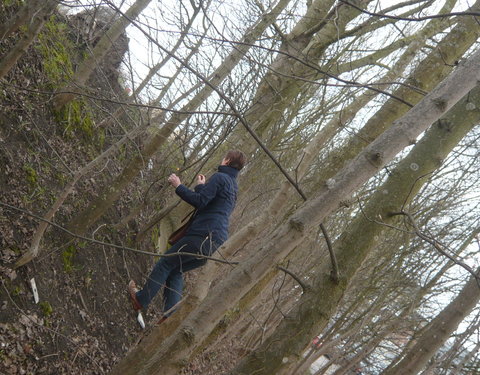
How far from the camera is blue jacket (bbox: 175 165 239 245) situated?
14.1 ft

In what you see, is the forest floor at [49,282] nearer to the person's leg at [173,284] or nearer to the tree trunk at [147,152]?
the tree trunk at [147,152]

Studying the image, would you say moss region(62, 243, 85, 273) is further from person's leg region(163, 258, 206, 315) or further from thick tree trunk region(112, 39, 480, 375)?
thick tree trunk region(112, 39, 480, 375)

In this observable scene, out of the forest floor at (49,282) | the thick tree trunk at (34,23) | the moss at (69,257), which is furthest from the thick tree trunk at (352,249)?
the thick tree trunk at (34,23)

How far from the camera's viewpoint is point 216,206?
444 centimetres

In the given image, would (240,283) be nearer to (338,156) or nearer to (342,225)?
(338,156)

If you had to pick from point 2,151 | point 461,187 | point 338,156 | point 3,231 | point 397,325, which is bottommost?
point 3,231

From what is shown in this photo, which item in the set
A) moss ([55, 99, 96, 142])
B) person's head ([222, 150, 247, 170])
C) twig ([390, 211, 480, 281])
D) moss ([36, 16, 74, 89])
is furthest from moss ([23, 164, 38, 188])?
twig ([390, 211, 480, 281])

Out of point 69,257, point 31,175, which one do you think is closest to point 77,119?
point 31,175

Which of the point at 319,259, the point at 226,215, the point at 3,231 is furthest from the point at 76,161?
the point at 319,259

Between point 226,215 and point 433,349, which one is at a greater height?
point 433,349

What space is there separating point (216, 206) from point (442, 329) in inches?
91.4

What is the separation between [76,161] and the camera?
582 cm

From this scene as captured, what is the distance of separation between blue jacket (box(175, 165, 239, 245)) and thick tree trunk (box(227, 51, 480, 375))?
6.19ft

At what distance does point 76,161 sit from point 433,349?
471 cm
